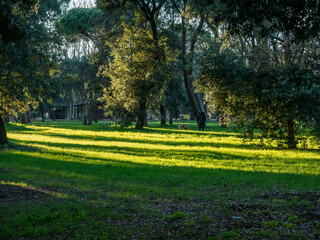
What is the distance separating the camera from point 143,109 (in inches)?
1259

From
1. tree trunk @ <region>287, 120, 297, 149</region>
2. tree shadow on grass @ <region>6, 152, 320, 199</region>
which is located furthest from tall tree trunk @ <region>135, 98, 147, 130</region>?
tree shadow on grass @ <region>6, 152, 320, 199</region>

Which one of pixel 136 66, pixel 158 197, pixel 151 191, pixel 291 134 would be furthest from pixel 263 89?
pixel 136 66

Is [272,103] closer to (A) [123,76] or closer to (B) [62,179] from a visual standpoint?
(B) [62,179]

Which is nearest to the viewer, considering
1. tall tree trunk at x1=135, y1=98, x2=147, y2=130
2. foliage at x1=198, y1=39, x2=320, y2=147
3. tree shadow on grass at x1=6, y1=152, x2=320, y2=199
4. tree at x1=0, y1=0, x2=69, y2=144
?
tree shadow on grass at x1=6, y1=152, x2=320, y2=199

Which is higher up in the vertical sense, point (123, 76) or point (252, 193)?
point (123, 76)

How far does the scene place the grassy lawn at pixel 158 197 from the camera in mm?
5816

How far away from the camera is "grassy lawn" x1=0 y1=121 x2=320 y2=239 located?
5816 mm

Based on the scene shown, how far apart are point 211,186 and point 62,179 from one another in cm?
427

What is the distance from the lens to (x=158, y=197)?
8039 mm

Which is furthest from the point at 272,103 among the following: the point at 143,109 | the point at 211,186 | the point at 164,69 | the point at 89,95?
the point at 89,95

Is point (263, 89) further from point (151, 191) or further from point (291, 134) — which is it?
point (151, 191)

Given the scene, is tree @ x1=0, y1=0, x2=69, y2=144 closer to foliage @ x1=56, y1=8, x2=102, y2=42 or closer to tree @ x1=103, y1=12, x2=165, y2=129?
tree @ x1=103, y1=12, x2=165, y2=129

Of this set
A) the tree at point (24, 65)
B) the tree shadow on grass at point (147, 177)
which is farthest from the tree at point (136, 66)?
the tree shadow on grass at point (147, 177)

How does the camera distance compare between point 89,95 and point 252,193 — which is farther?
point 89,95
